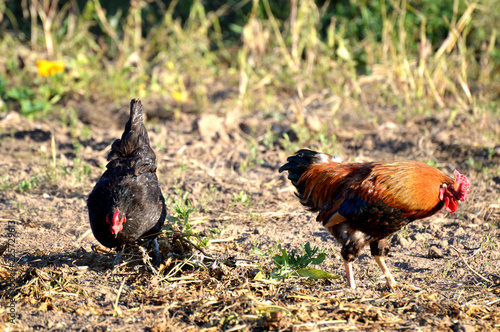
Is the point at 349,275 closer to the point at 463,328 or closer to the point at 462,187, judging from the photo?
the point at 463,328

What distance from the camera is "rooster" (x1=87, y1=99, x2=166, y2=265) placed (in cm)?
377

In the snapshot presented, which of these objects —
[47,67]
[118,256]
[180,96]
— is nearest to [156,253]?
[118,256]

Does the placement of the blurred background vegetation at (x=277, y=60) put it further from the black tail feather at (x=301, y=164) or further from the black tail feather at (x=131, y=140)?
the black tail feather at (x=131, y=140)

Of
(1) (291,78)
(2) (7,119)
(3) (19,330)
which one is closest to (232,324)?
(3) (19,330)

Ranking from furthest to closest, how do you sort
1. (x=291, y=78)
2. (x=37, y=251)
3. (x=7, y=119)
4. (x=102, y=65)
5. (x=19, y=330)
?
(x=102, y=65)
(x=291, y=78)
(x=7, y=119)
(x=37, y=251)
(x=19, y=330)

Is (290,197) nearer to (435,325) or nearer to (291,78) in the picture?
(435,325)

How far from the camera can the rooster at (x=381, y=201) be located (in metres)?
3.74

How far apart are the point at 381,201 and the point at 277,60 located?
5489mm

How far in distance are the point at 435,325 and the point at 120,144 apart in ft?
9.56

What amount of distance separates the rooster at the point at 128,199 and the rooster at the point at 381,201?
1.35 metres

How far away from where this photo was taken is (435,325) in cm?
324

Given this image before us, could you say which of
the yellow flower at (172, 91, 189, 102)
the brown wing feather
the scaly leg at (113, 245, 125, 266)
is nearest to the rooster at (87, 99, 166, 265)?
the scaly leg at (113, 245, 125, 266)

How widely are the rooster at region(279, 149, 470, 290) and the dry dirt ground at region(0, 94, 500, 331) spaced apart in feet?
1.08

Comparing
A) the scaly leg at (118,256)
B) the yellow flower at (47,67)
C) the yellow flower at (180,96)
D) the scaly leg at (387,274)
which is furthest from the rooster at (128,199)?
the yellow flower at (47,67)
